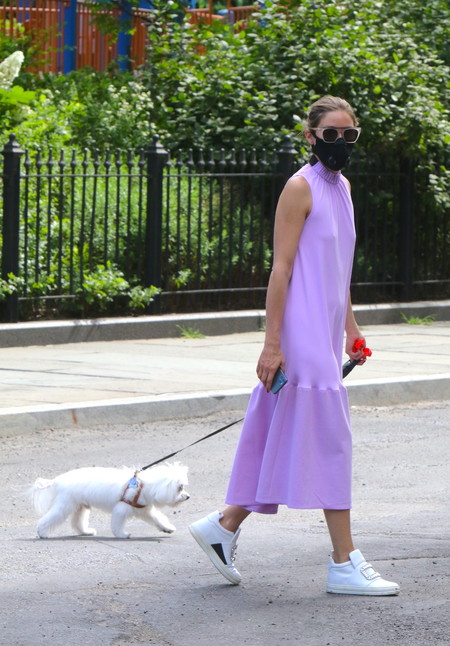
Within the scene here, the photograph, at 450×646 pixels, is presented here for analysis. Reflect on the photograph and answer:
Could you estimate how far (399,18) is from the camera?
17625mm

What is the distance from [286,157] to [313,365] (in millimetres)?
10021

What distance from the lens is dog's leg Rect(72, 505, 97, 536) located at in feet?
19.7

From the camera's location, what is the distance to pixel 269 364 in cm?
502

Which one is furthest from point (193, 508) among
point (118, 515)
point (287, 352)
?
point (287, 352)

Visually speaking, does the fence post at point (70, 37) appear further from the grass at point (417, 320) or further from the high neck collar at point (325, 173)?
the high neck collar at point (325, 173)

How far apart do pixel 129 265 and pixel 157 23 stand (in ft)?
15.8

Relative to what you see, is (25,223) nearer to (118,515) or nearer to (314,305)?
(118,515)

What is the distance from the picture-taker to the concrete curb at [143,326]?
12.4 meters

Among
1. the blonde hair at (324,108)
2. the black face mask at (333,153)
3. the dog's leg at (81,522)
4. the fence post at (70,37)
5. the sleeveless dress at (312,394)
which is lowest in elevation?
the dog's leg at (81,522)

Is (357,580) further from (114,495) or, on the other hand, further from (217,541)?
(114,495)

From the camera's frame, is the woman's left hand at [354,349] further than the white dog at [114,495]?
No

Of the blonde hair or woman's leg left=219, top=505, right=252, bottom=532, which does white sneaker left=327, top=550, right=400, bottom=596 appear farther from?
the blonde hair

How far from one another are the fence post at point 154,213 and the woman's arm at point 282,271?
8.88 meters

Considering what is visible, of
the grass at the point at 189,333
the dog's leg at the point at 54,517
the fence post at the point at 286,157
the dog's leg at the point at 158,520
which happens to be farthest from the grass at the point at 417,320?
the dog's leg at the point at 54,517
